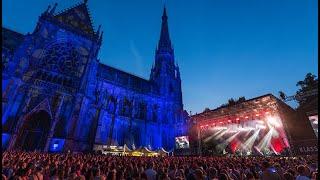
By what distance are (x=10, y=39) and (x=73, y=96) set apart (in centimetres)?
1560

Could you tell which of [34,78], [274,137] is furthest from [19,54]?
[274,137]

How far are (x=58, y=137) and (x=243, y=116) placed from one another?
25388mm

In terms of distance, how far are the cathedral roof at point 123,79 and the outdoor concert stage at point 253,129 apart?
15.9m

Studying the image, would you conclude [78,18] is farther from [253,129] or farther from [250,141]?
[250,141]

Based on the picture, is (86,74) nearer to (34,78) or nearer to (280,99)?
(34,78)

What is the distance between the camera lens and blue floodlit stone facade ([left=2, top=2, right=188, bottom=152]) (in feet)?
80.9

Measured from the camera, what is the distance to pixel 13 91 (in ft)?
78.2

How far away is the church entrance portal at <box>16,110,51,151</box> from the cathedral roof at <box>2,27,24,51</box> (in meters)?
12.3

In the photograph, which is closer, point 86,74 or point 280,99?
point 280,99

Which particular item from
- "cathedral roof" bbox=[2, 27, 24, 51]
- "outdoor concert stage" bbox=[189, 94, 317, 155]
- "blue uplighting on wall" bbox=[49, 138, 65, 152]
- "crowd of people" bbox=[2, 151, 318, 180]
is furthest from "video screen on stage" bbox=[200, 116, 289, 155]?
"cathedral roof" bbox=[2, 27, 24, 51]

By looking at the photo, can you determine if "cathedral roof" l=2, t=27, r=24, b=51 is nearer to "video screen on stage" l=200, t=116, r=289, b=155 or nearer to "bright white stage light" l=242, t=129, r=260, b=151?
"video screen on stage" l=200, t=116, r=289, b=155

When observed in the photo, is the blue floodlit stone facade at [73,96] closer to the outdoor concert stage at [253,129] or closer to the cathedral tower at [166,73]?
the cathedral tower at [166,73]

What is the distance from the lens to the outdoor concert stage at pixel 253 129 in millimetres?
22391

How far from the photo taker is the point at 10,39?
31750 millimetres
